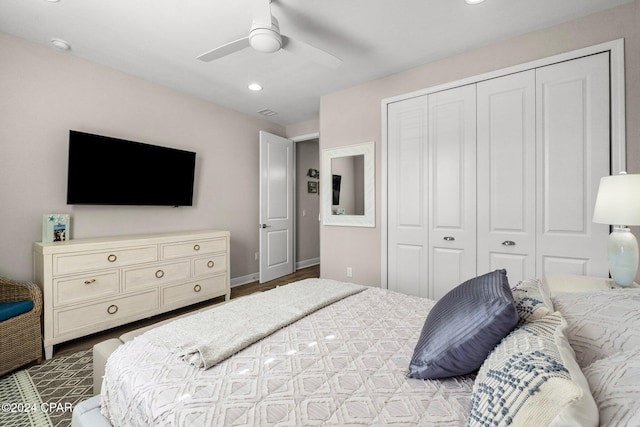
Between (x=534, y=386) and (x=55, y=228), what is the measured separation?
3.45 meters

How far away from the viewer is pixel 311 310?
1571mm

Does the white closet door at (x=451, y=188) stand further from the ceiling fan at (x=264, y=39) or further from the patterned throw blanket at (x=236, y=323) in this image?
the ceiling fan at (x=264, y=39)

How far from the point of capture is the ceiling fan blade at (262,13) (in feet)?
5.98

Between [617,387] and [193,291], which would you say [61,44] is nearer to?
[193,291]

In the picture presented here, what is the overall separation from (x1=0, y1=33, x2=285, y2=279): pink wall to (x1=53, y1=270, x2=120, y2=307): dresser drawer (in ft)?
1.69

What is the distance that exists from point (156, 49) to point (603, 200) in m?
3.62

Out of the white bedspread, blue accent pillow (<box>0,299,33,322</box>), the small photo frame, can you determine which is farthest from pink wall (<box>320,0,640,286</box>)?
blue accent pillow (<box>0,299,33,322</box>)

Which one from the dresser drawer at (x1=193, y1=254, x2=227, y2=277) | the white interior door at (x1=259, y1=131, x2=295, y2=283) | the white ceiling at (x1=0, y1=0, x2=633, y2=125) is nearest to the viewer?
the white ceiling at (x1=0, y1=0, x2=633, y2=125)

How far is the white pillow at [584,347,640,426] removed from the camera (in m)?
0.49

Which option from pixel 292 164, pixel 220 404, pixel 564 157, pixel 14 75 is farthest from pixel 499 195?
pixel 14 75

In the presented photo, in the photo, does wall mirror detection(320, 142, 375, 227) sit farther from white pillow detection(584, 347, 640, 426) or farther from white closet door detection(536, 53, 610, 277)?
white pillow detection(584, 347, 640, 426)

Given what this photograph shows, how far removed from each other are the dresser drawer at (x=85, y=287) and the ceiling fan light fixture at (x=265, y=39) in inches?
91.6

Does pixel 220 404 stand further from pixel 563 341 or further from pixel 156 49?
pixel 156 49

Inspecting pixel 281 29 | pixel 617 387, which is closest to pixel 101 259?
pixel 281 29
